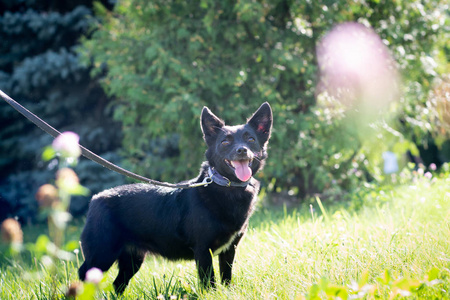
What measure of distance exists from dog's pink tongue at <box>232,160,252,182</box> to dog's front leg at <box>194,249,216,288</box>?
2.10 feet

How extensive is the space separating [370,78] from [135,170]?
4417 millimetres

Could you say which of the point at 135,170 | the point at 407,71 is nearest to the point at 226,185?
the point at 135,170

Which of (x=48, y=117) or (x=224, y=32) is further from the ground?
→ (x=224, y=32)

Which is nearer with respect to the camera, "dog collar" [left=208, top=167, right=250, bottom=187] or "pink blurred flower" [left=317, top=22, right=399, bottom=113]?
"dog collar" [left=208, top=167, right=250, bottom=187]

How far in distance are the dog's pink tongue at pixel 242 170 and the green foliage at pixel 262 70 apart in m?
2.95

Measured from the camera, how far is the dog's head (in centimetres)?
322

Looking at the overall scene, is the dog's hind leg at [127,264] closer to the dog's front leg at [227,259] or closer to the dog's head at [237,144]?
the dog's front leg at [227,259]

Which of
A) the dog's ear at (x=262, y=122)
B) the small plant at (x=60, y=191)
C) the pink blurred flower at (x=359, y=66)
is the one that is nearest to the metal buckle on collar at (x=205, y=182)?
the dog's ear at (x=262, y=122)

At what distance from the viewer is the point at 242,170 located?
10.5 ft

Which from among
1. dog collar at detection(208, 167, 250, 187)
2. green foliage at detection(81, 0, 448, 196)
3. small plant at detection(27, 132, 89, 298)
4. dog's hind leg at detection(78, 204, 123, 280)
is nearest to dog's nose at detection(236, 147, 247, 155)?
dog collar at detection(208, 167, 250, 187)

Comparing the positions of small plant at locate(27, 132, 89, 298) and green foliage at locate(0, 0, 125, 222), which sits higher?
small plant at locate(27, 132, 89, 298)

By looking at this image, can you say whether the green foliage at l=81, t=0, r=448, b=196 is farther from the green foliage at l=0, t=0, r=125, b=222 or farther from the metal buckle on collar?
the metal buckle on collar

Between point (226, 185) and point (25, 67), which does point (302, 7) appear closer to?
point (226, 185)

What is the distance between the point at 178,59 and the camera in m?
Answer: 6.43
